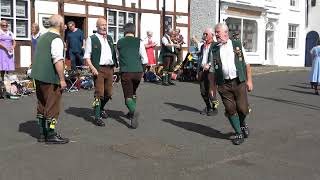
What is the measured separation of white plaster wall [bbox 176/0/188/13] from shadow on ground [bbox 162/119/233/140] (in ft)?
49.6

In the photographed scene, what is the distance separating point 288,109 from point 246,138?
3913 millimetres

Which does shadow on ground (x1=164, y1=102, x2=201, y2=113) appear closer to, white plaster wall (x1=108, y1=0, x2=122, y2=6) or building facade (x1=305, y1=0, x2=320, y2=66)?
white plaster wall (x1=108, y1=0, x2=122, y2=6)

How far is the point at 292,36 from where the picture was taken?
1319 inches

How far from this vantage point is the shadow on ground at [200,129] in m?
8.57

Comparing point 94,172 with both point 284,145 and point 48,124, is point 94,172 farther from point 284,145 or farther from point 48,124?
point 284,145

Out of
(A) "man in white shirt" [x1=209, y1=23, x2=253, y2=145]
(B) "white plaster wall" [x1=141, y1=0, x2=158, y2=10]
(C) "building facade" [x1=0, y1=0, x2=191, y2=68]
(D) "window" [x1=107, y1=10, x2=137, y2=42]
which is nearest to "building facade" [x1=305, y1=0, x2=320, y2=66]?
(C) "building facade" [x1=0, y1=0, x2=191, y2=68]

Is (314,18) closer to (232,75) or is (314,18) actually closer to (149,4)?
(149,4)

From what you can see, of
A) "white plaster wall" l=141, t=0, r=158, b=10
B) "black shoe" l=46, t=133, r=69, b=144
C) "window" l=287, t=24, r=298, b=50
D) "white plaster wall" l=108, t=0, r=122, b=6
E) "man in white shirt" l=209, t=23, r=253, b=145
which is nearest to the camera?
"black shoe" l=46, t=133, r=69, b=144

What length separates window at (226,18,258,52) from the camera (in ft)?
95.0

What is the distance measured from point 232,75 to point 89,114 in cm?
378

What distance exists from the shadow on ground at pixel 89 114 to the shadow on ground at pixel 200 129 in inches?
35.7

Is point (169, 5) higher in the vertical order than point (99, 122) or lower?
higher

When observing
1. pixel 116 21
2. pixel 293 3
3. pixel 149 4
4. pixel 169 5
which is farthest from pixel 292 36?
pixel 116 21

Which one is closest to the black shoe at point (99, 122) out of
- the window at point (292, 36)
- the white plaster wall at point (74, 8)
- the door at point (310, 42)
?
the white plaster wall at point (74, 8)
